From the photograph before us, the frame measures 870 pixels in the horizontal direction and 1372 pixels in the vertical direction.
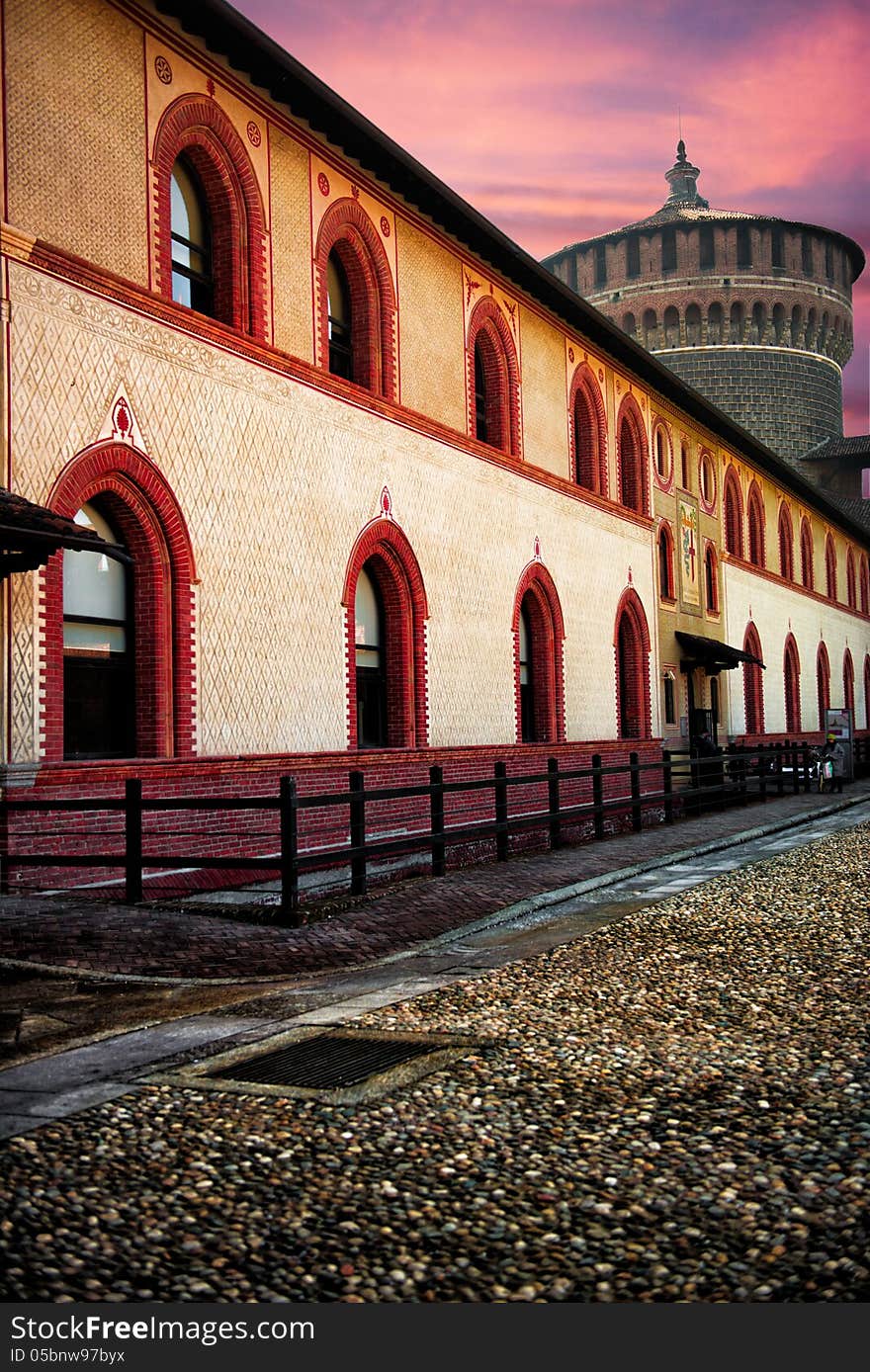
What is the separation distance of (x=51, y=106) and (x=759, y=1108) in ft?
35.1

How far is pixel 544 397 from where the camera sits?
70.8ft

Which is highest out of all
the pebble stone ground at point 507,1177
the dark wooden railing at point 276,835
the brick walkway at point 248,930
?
the dark wooden railing at point 276,835

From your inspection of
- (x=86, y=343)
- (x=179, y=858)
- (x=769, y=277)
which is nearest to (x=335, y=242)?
(x=86, y=343)

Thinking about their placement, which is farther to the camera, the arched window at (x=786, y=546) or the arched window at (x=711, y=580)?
the arched window at (x=786, y=546)

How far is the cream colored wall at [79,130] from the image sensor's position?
10883 millimetres

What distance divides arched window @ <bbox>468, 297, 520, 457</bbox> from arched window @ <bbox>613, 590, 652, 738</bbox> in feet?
20.3

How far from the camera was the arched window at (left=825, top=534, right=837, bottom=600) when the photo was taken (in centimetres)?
4412

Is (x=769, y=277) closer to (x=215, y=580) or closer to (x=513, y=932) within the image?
(x=215, y=580)

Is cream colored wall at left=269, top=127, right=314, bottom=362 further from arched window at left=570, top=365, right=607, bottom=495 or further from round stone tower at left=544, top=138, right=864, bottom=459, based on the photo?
round stone tower at left=544, top=138, right=864, bottom=459

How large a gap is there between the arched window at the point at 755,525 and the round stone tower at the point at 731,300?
14.6 meters

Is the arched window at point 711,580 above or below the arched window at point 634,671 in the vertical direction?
above

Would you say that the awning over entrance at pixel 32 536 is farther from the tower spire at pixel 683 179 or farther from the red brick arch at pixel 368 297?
the tower spire at pixel 683 179

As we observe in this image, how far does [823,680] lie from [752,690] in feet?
31.1

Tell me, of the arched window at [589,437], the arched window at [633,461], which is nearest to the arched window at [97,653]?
the arched window at [589,437]
